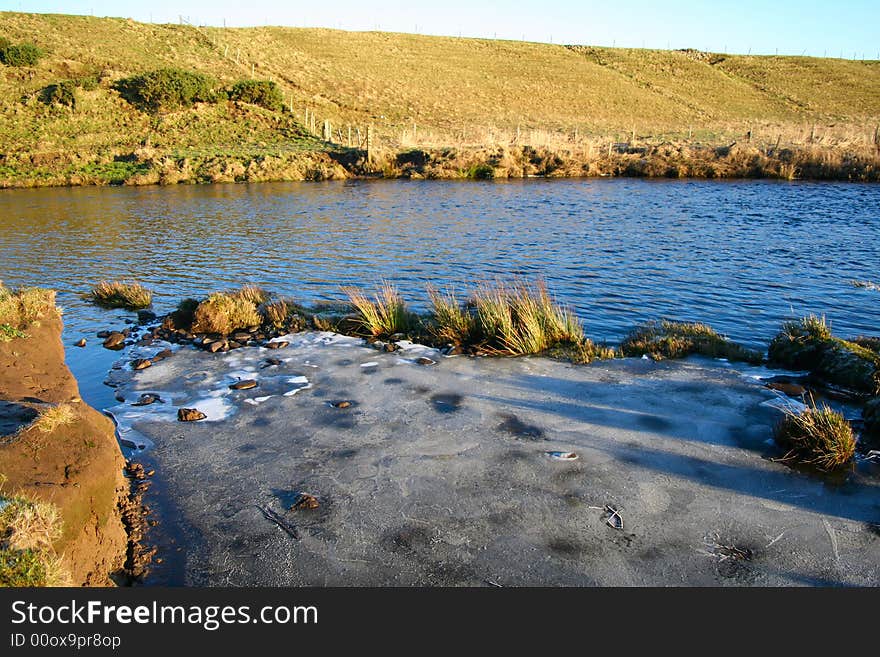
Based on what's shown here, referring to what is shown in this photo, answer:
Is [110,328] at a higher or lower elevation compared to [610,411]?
lower

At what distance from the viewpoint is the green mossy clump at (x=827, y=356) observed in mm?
8320

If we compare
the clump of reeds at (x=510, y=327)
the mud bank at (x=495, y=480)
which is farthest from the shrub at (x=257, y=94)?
the mud bank at (x=495, y=480)

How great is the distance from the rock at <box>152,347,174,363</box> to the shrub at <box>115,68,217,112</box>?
42.4 m

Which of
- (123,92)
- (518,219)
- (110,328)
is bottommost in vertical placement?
(110,328)

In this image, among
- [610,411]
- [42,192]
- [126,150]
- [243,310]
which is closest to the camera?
[610,411]

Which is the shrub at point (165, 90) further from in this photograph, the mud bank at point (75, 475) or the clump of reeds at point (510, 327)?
the mud bank at point (75, 475)

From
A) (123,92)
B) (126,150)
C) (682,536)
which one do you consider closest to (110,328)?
(682,536)

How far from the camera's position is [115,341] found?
36.4 feet

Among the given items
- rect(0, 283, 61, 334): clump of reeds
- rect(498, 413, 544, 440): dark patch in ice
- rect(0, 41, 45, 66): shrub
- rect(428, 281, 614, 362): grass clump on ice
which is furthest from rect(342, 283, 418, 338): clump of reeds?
rect(0, 41, 45, 66): shrub

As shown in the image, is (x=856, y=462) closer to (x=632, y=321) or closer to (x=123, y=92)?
(x=632, y=321)

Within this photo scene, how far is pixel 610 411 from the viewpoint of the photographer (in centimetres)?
790

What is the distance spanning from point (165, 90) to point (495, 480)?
49.4m

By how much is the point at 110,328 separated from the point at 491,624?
10.6 metres

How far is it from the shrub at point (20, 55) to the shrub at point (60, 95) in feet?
17.9
